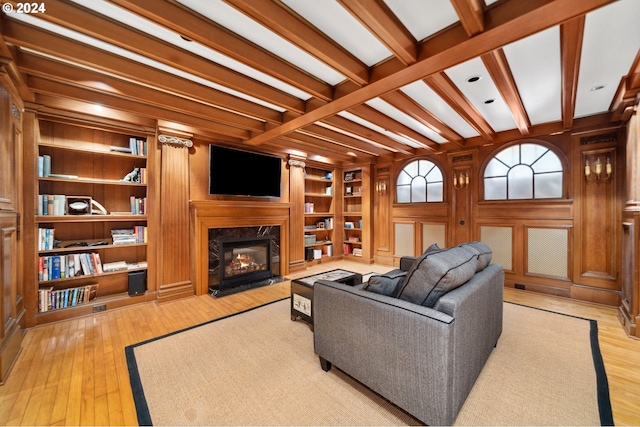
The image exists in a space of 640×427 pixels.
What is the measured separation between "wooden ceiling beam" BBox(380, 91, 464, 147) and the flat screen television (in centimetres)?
250

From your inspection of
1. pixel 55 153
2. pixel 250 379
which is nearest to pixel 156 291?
pixel 55 153

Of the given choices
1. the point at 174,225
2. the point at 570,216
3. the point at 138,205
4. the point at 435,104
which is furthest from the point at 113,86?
the point at 570,216

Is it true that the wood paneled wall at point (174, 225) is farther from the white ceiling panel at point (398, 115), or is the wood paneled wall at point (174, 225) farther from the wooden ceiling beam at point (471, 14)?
the wooden ceiling beam at point (471, 14)

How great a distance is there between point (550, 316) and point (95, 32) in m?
5.05

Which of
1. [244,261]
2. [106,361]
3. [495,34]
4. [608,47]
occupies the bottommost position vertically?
[106,361]

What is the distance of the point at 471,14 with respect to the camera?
1515 millimetres

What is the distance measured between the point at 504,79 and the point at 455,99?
47cm

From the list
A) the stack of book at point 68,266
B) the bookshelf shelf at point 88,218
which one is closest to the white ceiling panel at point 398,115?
the bookshelf shelf at point 88,218

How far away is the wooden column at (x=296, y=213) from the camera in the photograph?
5.04 metres

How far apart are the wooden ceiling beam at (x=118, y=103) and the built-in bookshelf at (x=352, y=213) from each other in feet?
10.6

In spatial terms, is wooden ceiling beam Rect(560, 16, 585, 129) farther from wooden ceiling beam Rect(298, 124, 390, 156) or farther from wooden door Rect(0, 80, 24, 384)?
wooden door Rect(0, 80, 24, 384)

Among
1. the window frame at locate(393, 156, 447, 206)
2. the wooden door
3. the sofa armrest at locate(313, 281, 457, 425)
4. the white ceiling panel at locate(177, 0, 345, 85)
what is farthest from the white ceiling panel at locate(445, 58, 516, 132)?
the wooden door

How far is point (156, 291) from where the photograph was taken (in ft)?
11.5

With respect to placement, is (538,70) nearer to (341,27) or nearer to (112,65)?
(341,27)
